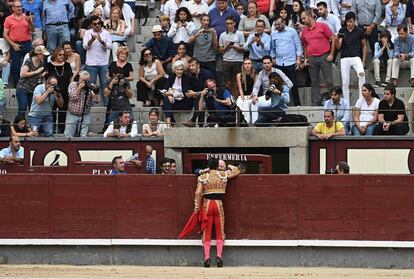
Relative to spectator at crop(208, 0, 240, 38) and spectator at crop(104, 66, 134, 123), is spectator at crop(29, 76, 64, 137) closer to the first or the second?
spectator at crop(104, 66, 134, 123)

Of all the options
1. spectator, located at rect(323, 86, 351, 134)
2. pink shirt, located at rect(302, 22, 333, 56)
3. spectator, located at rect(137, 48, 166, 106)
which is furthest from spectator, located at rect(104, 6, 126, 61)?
spectator, located at rect(323, 86, 351, 134)

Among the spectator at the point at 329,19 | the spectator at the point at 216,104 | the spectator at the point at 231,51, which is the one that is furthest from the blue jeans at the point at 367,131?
the spectator at the point at 329,19

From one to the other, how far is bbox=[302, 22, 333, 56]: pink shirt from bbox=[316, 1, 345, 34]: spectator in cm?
27

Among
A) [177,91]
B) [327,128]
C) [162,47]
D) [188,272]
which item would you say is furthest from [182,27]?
[188,272]

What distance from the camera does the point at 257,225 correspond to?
62.1 feet

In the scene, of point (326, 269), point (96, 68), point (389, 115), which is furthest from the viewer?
point (96, 68)

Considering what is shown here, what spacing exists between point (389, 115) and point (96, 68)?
461 cm

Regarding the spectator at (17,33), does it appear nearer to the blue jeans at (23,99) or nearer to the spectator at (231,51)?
the blue jeans at (23,99)

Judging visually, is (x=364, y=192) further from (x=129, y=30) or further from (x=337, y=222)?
(x=129, y=30)

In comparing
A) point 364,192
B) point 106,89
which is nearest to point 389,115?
point 364,192

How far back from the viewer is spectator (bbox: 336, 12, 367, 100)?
21.3 m

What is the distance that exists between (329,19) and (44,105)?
4.57 meters

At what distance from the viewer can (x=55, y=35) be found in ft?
73.3

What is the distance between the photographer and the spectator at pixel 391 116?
19.7 m
